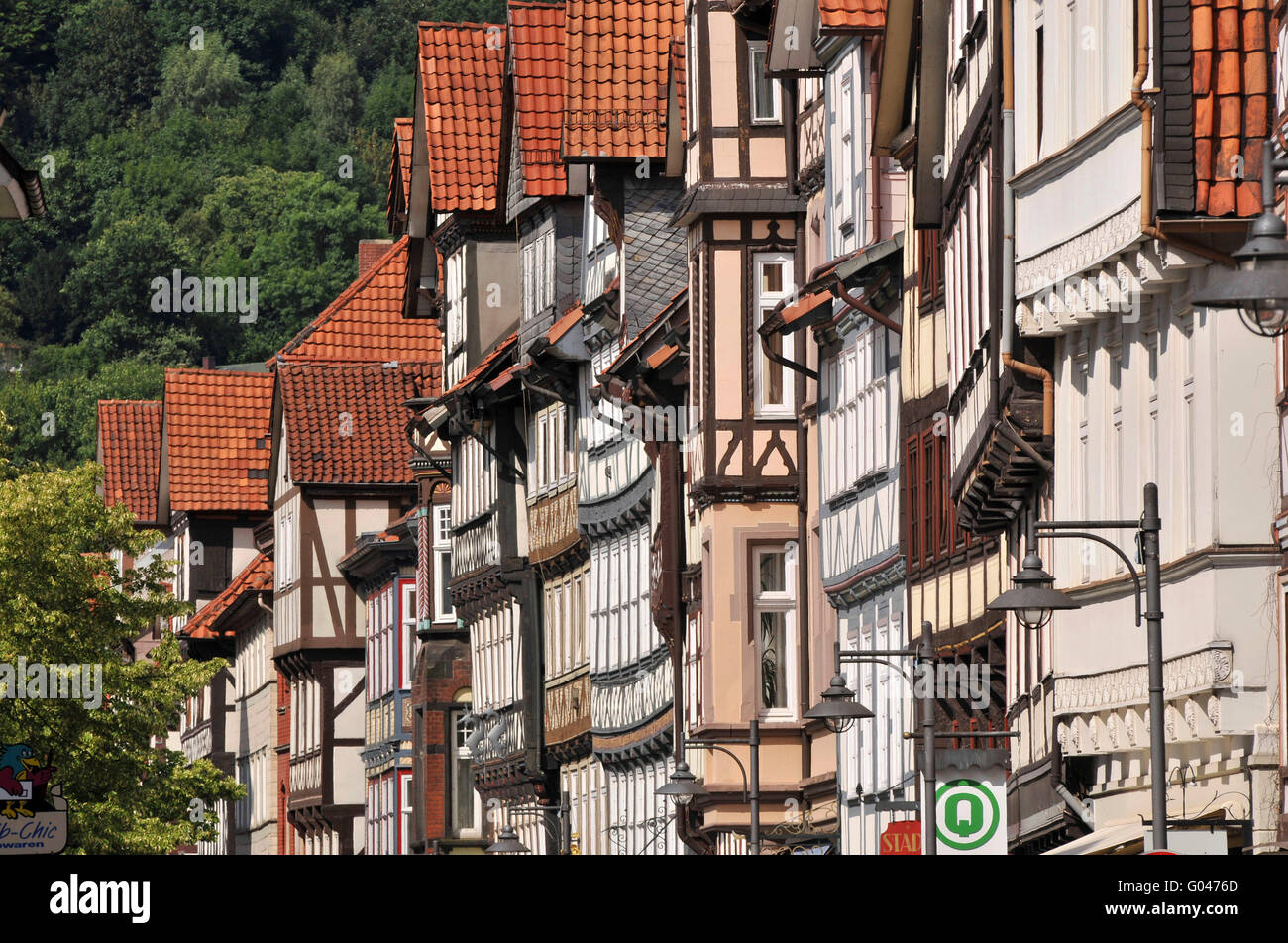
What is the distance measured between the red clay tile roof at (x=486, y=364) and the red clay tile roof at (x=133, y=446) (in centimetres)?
3079

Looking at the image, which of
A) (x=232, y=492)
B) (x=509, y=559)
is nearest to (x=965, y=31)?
(x=509, y=559)

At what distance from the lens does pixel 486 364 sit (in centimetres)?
5359

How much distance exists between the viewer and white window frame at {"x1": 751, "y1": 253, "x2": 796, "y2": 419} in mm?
36844

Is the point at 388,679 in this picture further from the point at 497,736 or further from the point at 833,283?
the point at 833,283

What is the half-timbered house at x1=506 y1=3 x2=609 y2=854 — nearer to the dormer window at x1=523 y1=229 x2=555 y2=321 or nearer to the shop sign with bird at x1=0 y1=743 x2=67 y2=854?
the dormer window at x1=523 y1=229 x2=555 y2=321

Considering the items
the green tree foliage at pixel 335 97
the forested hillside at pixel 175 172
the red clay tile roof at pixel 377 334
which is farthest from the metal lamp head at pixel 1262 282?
the green tree foliage at pixel 335 97

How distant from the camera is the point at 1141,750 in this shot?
20.7m

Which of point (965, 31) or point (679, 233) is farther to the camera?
point (679, 233)

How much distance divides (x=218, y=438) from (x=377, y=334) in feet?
39.7

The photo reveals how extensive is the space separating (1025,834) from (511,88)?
2779 centimetres

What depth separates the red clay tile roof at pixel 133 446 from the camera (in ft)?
282

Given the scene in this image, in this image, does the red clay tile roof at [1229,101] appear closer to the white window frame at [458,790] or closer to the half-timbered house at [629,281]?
the half-timbered house at [629,281]
